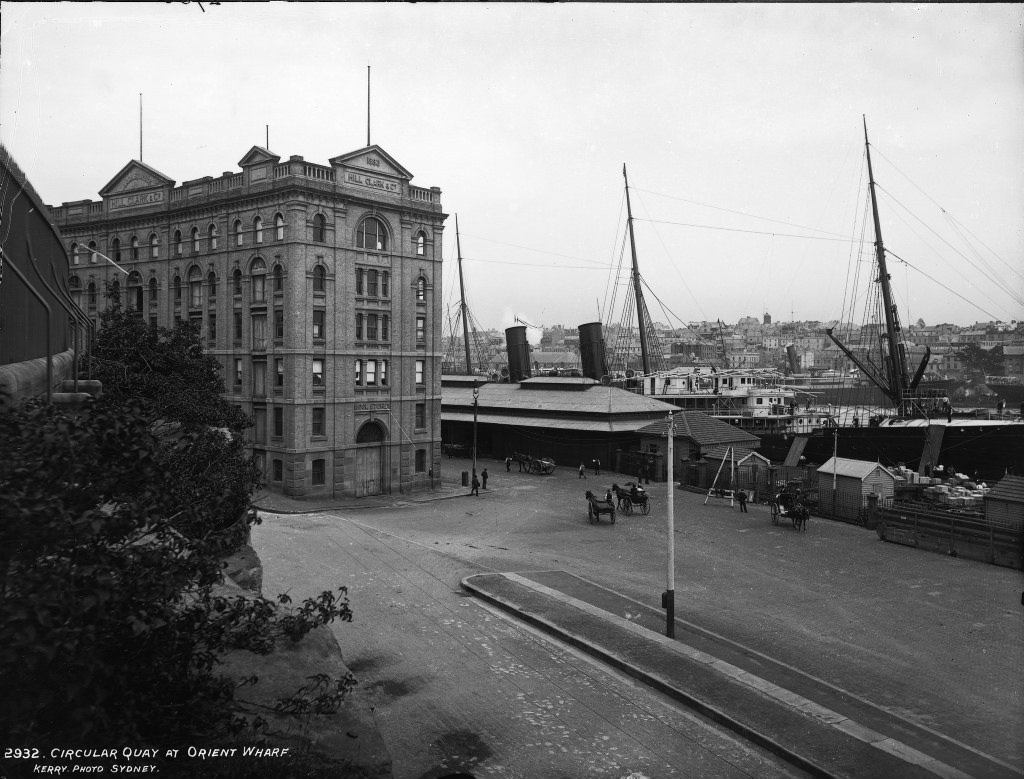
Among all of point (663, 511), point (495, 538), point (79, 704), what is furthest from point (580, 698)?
point (663, 511)

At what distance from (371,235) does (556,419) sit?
754 inches

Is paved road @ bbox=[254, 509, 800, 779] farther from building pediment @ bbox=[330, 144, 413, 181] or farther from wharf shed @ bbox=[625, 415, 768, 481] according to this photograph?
wharf shed @ bbox=[625, 415, 768, 481]

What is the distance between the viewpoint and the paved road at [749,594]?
11.5 m

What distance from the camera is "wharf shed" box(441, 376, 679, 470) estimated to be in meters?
47.7

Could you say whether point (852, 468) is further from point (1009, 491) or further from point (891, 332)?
point (891, 332)

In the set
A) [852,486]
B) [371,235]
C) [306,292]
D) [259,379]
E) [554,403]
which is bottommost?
[852,486]

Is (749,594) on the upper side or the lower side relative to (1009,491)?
lower

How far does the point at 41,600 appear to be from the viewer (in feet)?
13.3

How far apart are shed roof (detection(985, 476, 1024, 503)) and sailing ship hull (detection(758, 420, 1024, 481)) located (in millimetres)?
11214

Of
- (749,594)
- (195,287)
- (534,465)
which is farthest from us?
(534,465)

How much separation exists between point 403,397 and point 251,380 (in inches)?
319

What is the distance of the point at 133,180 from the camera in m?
42.0

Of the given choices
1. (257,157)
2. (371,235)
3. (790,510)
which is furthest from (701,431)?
(257,157)

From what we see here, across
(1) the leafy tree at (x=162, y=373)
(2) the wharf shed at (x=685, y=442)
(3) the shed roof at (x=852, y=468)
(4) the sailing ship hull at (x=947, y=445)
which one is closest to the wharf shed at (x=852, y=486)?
(3) the shed roof at (x=852, y=468)
